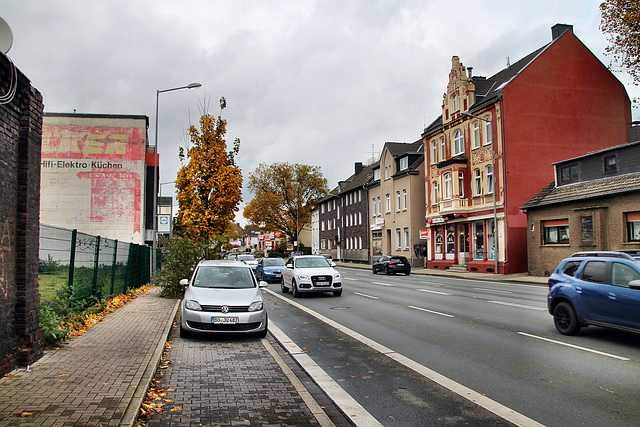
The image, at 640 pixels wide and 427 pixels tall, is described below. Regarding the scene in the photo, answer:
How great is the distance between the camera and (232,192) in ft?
75.5

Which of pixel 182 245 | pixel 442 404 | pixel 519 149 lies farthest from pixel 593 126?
pixel 442 404

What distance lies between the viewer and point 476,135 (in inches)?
1452

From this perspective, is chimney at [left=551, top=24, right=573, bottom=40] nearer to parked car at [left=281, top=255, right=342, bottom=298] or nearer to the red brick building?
the red brick building

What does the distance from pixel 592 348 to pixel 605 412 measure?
3.72 meters

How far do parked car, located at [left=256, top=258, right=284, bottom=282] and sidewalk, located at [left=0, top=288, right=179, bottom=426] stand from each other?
18.0 meters

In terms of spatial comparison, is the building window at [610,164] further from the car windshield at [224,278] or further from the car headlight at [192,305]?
the car headlight at [192,305]

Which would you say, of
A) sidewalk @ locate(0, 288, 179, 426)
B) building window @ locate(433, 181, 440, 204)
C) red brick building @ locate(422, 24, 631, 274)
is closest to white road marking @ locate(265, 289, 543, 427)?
sidewalk @ locate(0, 288, 179, 426)

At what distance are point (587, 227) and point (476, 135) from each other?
12.7 m

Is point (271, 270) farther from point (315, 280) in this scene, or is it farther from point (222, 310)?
point (222, 310)

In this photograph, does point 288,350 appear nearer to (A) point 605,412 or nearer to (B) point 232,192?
(A) point 605,412

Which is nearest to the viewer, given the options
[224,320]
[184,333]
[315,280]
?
[224,320]

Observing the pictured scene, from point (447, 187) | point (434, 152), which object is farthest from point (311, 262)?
point (434, 152)

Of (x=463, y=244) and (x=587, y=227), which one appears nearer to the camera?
(x=587, y=227)

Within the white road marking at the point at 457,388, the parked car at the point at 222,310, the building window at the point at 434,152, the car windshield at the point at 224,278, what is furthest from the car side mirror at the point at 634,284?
the building window at the point at 434,152
